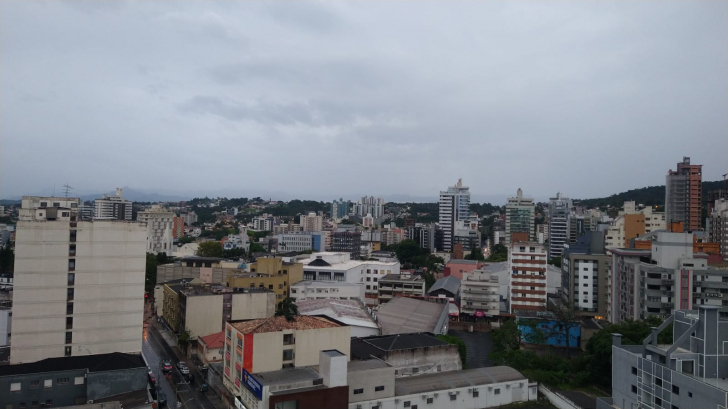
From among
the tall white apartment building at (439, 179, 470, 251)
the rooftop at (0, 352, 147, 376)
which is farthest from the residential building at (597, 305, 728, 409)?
the tall white apartment building at (439, 179, 470, 251)

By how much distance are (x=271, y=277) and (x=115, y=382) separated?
16.2 meters

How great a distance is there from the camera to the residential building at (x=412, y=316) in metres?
26.0

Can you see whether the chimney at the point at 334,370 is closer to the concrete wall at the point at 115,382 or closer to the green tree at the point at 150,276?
the concrete wall at the point at 115,382

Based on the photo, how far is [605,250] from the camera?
40.1 meters

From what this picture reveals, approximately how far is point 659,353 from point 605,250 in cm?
2764

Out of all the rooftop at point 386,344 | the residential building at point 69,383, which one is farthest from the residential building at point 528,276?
the residential building at point 69,383

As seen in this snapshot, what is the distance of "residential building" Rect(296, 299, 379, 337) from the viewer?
24.0 m

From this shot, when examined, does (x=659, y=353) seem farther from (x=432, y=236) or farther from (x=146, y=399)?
(x=432, y=236)

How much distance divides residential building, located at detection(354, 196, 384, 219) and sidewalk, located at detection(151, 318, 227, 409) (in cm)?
10068

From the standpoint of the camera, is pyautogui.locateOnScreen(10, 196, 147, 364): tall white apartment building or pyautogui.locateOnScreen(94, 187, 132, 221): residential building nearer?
pyautogui.locateOnScreen(10, 196, 147, 364): tall white apartment building

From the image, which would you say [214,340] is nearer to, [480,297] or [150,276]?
[480,297]

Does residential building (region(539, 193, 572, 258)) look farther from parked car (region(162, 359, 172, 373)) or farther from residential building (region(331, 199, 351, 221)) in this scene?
residential building (region(331, 199, 351, 221))

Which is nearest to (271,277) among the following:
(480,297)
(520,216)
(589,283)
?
(480,297)

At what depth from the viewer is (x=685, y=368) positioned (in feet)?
46.7
